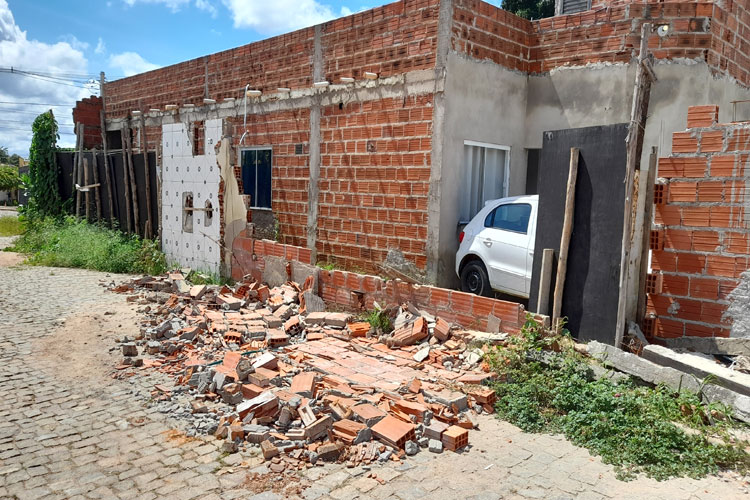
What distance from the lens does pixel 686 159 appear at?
605 cm

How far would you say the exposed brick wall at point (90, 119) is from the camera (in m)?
17.2

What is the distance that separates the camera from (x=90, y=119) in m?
17.4

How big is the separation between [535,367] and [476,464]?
1750 mm

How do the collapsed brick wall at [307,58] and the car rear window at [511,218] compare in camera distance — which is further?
the collapsed brick wall at [307,58]

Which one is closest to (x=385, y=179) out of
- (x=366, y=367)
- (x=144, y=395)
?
(x=366, y=367)

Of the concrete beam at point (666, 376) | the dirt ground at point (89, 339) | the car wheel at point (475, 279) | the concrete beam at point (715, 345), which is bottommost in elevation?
the dirt ground at point (89, 339)

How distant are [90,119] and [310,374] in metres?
15.4

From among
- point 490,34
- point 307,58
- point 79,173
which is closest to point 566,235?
point 490,34

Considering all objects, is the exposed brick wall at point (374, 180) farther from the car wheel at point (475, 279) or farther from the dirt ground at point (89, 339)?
the dirt ground at point (89, 339)

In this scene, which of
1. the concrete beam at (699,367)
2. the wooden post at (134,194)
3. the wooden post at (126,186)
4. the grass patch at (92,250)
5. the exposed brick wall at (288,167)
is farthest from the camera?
the wooden post at (126,186)

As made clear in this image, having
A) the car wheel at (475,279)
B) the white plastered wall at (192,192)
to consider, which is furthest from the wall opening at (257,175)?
the car wheel at (475,279)

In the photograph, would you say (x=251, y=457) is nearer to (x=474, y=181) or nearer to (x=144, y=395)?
(x=144, y=395)

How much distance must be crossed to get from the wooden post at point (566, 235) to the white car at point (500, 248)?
0.81m

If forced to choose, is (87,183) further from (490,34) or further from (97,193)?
(490,34)
